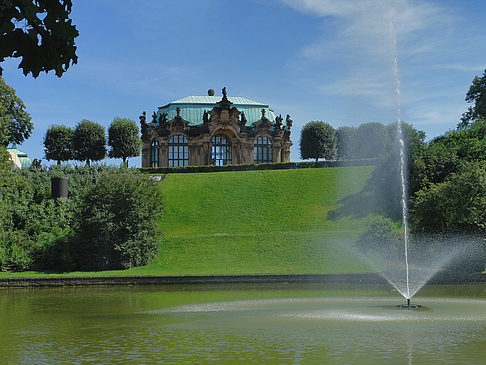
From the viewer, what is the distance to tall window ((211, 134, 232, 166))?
9169 cm

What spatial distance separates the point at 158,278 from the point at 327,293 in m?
11.1

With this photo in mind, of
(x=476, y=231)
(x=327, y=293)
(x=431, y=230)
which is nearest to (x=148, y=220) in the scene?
(x=327, y=293)

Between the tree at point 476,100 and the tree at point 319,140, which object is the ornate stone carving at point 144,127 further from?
the tree at point 476,100

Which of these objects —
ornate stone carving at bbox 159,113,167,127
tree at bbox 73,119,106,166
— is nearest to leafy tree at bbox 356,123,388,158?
ornate stone carving at bbox 159,113,167,127

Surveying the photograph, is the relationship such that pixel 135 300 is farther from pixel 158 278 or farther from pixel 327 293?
pixel 327 293

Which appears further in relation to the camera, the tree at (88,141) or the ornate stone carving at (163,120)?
the ornate stone carving at (163,120)

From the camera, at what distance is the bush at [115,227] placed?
41.2 meters

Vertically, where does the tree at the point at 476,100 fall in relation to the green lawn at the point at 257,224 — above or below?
above

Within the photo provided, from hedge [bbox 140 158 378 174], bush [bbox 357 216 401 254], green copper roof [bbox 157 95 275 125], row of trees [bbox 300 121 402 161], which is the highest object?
green copper roof [bbox 157 95 275 125]

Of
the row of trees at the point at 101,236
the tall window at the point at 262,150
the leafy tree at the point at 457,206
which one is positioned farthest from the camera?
the tall window at the point at 262,150

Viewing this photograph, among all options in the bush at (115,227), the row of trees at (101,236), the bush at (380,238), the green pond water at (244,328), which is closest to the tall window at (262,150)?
the row of trees at (101,236)

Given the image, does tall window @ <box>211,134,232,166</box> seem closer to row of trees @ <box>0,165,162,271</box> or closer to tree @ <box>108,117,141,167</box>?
tree @ <box>108,117,141,167</box>

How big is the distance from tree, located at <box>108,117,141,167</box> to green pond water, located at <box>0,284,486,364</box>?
201 feet

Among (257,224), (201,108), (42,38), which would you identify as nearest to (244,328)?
(42,38)
